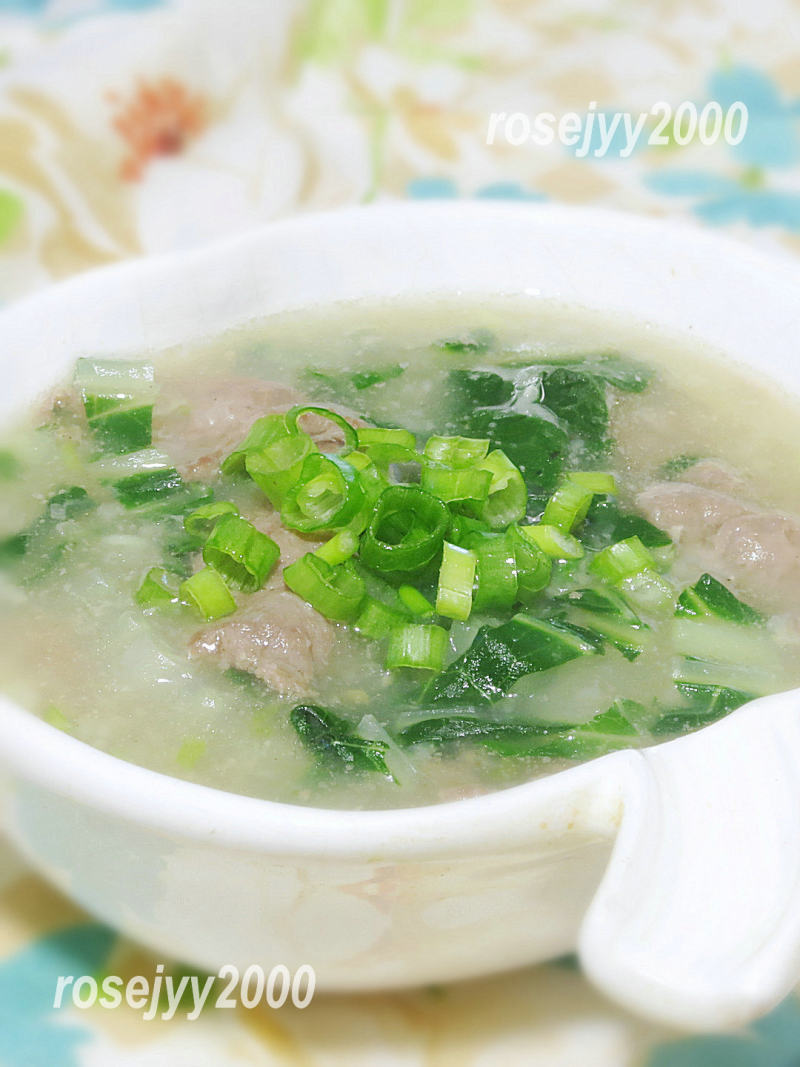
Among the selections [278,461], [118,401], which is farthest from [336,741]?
[118,401]

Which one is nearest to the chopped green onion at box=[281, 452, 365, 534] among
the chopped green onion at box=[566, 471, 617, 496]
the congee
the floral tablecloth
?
the congee

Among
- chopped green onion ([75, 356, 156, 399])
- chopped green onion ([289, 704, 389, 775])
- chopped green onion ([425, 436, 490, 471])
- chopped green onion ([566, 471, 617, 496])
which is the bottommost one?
chopped green onion ([289, 704, 389, 775])

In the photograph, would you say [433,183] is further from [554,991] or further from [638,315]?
[554,991]

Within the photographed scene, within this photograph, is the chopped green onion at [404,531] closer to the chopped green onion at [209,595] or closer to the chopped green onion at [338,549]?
the chopped green onion at [338,549]

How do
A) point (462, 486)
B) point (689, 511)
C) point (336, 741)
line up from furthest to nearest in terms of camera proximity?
point (689, 511)
point (462, 486)
point (336, 741)

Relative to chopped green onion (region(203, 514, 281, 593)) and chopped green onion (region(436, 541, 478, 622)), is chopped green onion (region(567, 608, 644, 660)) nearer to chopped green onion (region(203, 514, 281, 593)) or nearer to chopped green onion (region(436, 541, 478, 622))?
chopped green onion (region(436, 541, 478, 622))

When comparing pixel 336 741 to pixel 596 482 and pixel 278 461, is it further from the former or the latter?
pixel 596 482

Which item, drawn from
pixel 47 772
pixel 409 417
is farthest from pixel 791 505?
pixel 47 772
